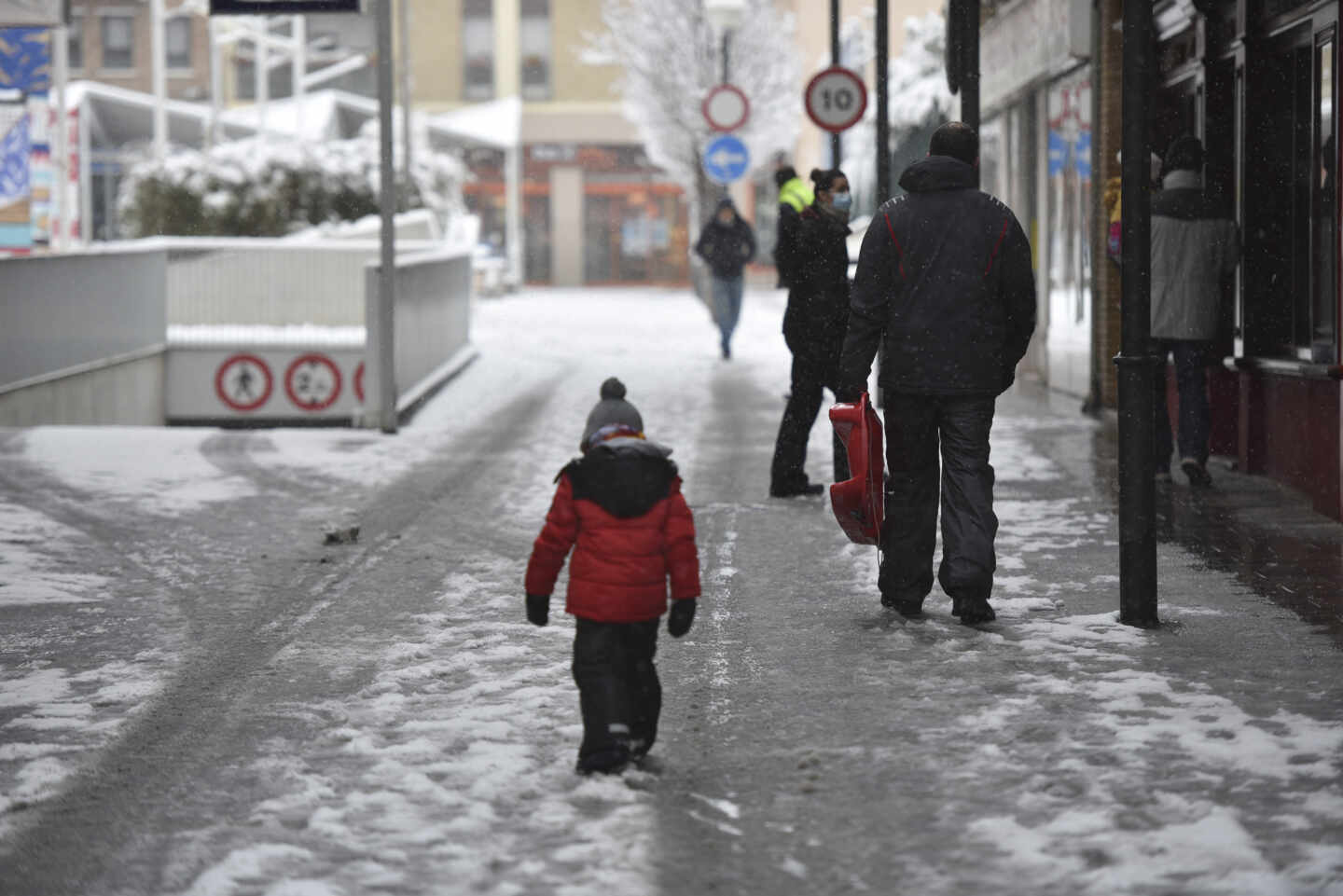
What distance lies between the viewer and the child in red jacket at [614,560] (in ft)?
18.0

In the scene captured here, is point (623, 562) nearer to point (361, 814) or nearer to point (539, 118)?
point (361, 814)

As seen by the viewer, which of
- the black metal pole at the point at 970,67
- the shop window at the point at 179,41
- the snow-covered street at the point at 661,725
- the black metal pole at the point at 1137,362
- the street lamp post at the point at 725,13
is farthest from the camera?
the shop window at the point at 179,41

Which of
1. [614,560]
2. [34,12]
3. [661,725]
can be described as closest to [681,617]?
[614,560]

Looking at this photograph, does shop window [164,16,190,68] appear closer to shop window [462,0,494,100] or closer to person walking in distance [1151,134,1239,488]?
shop window [462,0,494,100]

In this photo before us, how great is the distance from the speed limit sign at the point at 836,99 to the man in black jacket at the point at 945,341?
1104 cm

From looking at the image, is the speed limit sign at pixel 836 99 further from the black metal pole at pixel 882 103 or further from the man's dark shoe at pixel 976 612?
the man's dark shoe at pixel 976 612

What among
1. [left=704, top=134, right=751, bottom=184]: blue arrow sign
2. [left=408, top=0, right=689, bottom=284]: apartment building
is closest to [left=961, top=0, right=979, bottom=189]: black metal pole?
[left=704, top=134, right=751, bottom=184]: blue arrow sign

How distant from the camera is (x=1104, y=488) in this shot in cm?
1152

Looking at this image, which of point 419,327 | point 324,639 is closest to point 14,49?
point 419,327

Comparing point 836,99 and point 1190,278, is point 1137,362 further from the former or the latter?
point 836,99

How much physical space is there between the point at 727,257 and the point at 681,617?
1837cm

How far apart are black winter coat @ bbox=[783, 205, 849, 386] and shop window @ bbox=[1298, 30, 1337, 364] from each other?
233cm

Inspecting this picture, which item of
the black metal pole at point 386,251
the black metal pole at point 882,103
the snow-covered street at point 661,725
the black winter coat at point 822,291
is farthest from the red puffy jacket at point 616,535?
the black metal pole at point 882,103

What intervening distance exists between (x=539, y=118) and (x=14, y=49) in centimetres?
3419
